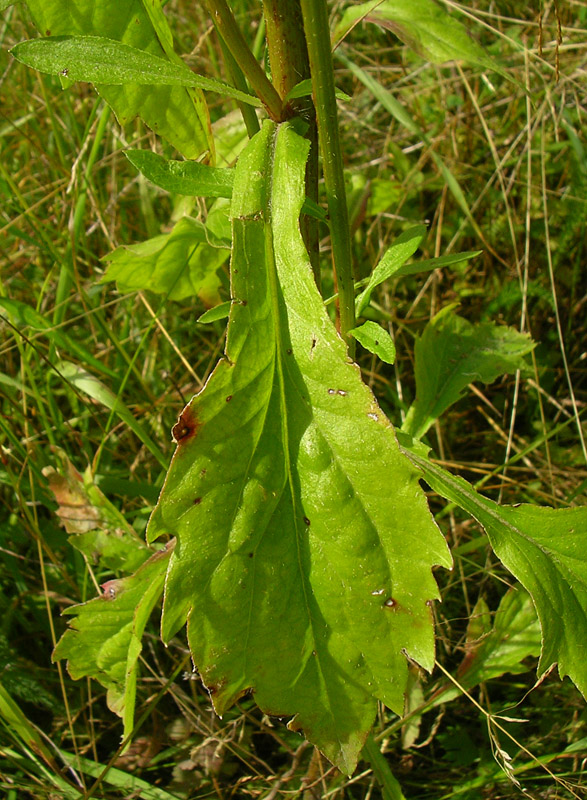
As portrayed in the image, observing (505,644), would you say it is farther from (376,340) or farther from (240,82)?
(240,82)

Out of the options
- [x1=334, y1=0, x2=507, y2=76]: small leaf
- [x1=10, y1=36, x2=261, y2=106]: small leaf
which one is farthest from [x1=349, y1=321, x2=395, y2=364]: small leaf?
[x1=334, y1=0, x2=507, y2=76]: small leaf

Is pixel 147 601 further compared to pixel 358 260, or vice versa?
pixel 358 260

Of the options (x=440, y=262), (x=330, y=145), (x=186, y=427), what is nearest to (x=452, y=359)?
(x=440, y=262)

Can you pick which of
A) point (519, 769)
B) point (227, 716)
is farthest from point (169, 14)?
point (519, 769)

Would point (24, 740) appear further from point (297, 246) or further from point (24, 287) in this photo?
point (24, 287)

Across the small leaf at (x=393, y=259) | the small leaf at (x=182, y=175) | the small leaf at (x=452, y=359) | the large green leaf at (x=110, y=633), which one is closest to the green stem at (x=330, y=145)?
the small leaf at (x=393, y=259)

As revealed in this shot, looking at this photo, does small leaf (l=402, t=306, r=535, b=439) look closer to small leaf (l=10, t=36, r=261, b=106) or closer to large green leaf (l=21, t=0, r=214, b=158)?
large green leaf (l=21, t=0, r=214, b=158)
